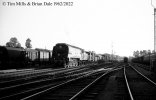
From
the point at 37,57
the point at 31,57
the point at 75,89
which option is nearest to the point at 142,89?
the point at 75,89

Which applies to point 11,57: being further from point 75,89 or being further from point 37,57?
point 75,89

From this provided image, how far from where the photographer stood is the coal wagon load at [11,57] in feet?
82.4

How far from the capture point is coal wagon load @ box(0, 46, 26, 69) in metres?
25.1

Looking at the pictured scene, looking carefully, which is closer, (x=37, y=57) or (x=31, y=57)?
(x=31, y=57)

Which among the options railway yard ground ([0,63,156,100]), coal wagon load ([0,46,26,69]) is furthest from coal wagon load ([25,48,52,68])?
railway yard ground ([0,63,156,100])

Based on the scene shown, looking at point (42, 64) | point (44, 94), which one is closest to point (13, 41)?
point (42, 64)

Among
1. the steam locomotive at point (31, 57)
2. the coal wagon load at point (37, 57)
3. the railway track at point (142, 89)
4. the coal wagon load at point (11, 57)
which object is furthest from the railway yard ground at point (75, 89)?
the coal wagon load at point (37, 57)

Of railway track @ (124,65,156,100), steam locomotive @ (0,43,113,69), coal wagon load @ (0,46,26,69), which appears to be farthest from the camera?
steam locomotive @ (0,43,113,69)

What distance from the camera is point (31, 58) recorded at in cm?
3241

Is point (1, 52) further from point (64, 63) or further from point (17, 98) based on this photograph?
point (17, 98)

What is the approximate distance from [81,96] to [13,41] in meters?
114

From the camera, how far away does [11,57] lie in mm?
26422

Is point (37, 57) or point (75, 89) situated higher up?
point (37, 57)

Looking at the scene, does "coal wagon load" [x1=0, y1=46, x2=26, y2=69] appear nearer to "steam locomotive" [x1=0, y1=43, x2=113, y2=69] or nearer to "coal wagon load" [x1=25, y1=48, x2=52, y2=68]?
"steam locomotive" [x1=0, y1=43, x2=113, y2=69]
